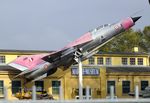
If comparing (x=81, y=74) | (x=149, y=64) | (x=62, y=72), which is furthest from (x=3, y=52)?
(x=149, y=64)

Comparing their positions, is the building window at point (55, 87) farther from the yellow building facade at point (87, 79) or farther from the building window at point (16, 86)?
the building window at point (16, 86)

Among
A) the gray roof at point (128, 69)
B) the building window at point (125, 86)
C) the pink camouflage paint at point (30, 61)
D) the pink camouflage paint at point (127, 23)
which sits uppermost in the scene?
the pink camouflage paint at point (127, 23)

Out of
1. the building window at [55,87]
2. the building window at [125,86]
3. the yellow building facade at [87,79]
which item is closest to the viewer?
the yellow building facade at [87,79]

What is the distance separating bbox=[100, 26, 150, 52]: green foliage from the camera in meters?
100

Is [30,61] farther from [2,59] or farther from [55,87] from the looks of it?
[2,59]

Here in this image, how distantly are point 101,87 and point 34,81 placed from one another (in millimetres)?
9158

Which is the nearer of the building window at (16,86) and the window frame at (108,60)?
the building window at (16,86)

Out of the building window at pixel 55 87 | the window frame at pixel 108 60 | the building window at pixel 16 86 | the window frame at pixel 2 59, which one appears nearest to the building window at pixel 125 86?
the window frame at pixel 108 60

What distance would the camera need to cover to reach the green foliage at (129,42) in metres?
100

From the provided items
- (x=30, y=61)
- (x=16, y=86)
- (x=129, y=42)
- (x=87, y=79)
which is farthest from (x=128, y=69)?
(x=129, y=42)

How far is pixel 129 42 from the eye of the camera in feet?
334

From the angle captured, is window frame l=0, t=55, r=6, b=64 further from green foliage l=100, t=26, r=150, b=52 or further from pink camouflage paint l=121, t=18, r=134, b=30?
green foliage l=100, t=26, r=150, b=52

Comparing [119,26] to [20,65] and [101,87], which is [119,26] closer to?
[101,87]

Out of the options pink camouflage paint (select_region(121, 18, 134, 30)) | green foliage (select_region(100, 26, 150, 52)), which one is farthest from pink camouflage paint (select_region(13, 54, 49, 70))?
green foliage (select_region(100, 26, 150, 52))
